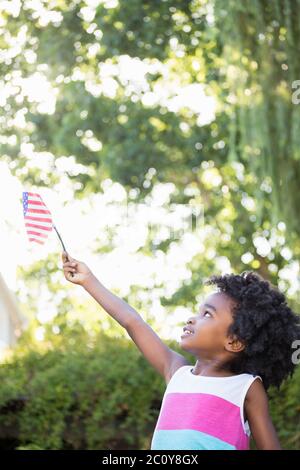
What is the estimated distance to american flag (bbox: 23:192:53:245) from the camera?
108 inches

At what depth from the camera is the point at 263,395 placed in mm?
2492

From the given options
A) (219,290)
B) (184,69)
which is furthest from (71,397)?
(184,69)

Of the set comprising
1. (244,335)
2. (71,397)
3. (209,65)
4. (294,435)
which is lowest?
(244,335)

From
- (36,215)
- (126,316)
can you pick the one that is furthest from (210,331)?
(36,215)

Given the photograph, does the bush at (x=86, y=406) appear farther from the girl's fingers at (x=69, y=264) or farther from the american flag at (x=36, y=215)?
the girl's fingers at (x=69, y=264)

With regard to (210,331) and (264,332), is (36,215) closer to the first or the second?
(210,331)

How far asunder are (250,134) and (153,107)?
6.44m

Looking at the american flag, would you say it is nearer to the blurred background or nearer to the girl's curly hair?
the blurred background

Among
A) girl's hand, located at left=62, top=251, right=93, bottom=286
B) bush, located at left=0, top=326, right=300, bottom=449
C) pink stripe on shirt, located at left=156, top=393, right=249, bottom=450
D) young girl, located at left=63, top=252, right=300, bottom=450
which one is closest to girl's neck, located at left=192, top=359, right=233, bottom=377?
young girl, located at left=63, top=252, right=300, bottom=450

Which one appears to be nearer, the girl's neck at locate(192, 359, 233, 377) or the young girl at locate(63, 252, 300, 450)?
the young girl at locate(63, 252, 300, 450)

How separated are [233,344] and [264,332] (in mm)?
98

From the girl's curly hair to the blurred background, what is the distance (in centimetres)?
68

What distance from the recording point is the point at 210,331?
260 centimetres

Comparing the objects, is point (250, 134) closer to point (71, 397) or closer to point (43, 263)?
point (71, 397)
